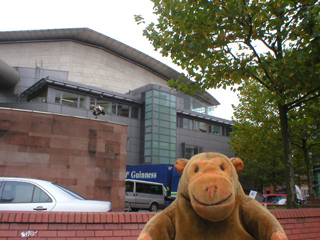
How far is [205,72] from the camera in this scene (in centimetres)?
980

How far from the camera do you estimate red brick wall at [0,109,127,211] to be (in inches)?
426

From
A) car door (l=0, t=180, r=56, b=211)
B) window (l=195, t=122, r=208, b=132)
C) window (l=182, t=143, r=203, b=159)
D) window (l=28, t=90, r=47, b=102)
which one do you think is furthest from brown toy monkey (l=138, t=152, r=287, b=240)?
window (l=195, t=122, r=208, b=132)

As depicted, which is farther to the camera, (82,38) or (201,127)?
(82,38)

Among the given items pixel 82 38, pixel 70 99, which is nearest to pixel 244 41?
pixel 70 99

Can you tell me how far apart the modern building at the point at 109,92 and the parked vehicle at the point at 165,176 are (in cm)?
445

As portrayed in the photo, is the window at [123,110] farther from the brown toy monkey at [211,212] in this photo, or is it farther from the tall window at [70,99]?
the brown toy monkey at [211,212]

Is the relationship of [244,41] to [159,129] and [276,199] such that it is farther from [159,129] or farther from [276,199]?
[159,129]

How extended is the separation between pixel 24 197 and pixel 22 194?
0.07 meters

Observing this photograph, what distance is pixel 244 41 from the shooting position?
8.99 metres

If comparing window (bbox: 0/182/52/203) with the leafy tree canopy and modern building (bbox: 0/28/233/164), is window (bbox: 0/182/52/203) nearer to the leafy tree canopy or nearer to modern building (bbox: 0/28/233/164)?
the leafy tree canopy

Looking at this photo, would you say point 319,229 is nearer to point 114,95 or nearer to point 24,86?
point 114,95

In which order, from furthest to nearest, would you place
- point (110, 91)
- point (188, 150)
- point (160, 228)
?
point (188, 150) < point (110, 91) < point (160, 228)

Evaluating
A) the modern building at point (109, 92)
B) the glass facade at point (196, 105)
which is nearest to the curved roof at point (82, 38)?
the modern building at point (109, 92)

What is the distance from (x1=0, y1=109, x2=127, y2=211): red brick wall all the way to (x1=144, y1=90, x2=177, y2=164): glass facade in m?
22.9
